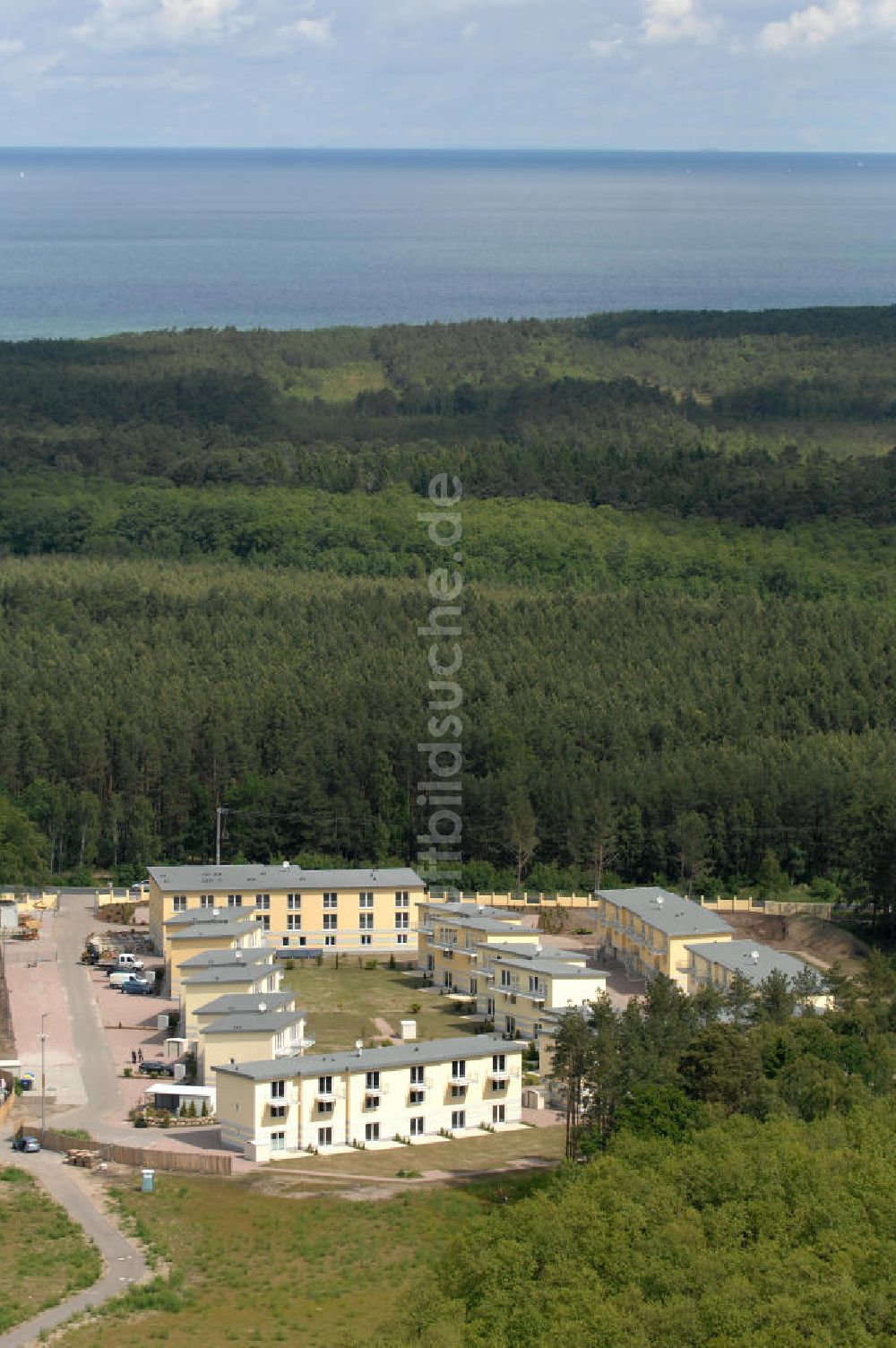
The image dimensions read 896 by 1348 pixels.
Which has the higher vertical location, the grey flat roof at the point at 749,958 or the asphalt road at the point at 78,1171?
the grey flat roof at the point at 749,958

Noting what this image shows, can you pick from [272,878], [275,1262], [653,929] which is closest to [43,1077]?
[275,1262]

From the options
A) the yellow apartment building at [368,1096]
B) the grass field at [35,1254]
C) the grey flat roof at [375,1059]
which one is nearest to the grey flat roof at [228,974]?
the grey flat roof at [375,1059]

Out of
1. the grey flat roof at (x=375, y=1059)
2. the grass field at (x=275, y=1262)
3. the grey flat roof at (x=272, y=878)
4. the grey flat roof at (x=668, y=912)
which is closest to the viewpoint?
the grass field at (x=275, y=1262)

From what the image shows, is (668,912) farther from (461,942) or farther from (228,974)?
(228,974)

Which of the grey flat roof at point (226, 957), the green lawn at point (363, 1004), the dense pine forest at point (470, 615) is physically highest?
the dense pine forest at point (470, 615)

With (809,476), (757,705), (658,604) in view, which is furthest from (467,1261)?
(809,476)

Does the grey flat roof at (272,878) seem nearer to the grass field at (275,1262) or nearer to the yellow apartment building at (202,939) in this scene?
the yellow apartment building at (202,939)

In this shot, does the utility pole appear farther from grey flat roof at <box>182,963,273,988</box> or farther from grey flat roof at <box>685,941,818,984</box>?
grey flat roof at <box>685,941,818,984</box>
